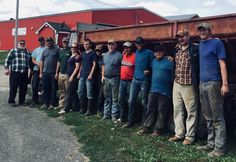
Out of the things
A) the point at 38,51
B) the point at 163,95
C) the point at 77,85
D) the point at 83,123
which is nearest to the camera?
the point at 163,95

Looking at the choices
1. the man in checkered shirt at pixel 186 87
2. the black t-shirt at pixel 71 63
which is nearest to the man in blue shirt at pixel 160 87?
the man in checkered shirt at pixel 186 87

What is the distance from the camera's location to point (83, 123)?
8203 millimetres

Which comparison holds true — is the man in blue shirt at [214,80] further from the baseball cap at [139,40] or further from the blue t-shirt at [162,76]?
the baseball cap at [139,40]

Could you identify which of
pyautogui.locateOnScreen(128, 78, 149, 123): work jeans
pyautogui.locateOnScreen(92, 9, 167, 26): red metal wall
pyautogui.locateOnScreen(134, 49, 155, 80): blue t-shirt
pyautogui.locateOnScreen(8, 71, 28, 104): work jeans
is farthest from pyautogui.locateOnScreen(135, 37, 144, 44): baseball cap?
pyautogui.locateOnScreen(92, 9, 167, 26): red metal wall

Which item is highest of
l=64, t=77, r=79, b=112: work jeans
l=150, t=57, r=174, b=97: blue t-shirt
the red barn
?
the red barn

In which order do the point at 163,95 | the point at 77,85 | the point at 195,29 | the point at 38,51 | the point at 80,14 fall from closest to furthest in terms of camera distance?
the point at 195,29
the point at 163,95
the point at 77,85
the point at 38,51
the point at 80,14

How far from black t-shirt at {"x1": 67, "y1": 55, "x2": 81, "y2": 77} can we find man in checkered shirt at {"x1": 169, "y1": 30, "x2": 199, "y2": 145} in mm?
3372

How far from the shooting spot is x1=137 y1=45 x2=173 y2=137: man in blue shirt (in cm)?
690

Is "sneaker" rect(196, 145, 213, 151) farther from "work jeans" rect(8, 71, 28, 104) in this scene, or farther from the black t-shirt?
"work jeans" rect(8, 71, 28, 104)

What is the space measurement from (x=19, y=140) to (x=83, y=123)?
1658mm

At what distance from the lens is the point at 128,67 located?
782cm

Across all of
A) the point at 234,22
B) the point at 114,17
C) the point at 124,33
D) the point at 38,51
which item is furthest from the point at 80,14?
the point at 234,22

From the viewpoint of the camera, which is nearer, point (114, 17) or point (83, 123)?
point (83, 123)

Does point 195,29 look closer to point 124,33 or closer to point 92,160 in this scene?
point 124,33
